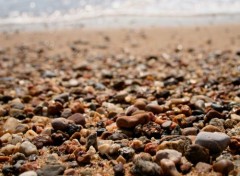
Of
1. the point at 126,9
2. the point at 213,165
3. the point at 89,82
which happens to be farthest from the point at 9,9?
the point at 213,165

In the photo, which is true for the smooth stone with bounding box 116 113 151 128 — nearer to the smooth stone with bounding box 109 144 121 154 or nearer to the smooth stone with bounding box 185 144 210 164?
the smooth stone with bounding box 109 144 121 154

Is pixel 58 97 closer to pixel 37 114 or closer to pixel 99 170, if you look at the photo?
pixel 37 114

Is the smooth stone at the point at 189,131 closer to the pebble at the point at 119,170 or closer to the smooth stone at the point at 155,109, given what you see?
the smooth stone at the point at 155,109

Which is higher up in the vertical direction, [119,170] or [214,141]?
[214,141]

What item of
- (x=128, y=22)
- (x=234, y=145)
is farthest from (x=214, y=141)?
(x=128, y=22)

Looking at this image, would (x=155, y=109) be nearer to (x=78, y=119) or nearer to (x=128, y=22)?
(x=78, y=119)

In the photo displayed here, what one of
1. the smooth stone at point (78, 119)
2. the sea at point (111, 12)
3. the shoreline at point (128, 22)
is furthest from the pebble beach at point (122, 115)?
the sea at point (111, 12)

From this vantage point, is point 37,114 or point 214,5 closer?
point 37,114
